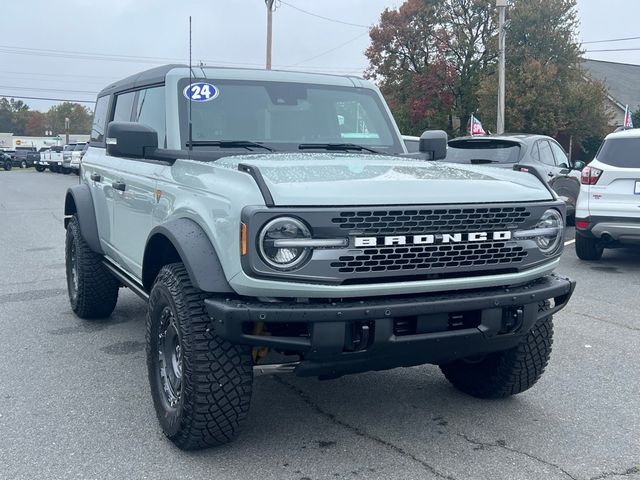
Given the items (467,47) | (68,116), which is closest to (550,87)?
(467,47)

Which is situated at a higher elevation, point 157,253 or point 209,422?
point 157,253

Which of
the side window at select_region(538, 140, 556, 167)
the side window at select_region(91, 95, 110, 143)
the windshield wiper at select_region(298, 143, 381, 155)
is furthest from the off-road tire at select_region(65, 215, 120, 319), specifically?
the side window at select_region(538, 140, 556, 167)

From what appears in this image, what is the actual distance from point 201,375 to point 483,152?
801 cm

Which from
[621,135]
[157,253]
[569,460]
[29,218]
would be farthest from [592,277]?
[29,218]

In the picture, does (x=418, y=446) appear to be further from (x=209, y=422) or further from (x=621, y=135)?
(x=621, y=135)

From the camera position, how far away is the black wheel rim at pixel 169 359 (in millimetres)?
3769

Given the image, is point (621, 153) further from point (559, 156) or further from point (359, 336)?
point (359, 336)

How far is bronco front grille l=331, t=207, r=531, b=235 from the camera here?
128 inches

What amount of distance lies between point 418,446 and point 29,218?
13.3 metres

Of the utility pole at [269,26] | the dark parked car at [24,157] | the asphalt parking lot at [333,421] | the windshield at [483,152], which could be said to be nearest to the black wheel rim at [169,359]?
the asphalt parking lot at [333,421]

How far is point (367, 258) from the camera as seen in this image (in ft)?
10.7

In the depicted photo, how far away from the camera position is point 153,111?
505cm

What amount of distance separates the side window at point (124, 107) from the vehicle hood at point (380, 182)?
1.71 meters

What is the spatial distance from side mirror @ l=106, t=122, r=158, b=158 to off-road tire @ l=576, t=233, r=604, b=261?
22.8 feet
